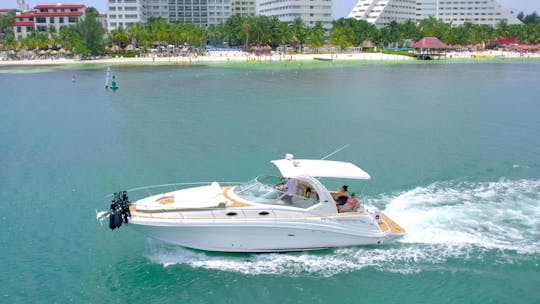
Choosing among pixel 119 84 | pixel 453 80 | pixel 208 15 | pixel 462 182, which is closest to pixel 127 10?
pixel 208 15

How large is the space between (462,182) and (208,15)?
18603 cm

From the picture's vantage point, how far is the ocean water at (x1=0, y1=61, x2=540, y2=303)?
14945 mm

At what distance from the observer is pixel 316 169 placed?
16938mm

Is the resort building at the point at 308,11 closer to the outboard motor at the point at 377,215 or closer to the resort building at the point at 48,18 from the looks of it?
the resort building at the point at 48,18

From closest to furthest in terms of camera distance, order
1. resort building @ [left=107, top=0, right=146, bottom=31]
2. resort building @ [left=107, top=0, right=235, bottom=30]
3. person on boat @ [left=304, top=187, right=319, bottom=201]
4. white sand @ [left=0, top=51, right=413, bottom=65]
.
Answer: person on boat @ [left=304, top=187, right=319, bottom=201] → white sand @ [left=0, top=51, right=413, bottom=65] → resort building @ [left=107, top=0, right=146, bottom=31] → resort building @ [left=107, top=0, right=235, bottom=30]

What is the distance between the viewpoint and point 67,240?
1803 centimetres

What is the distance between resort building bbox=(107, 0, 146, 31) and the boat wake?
171 metres

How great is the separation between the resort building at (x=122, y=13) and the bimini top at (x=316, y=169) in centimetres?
17142

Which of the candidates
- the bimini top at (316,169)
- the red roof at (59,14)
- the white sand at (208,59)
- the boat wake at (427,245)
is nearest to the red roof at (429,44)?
the white sand at (208,59)

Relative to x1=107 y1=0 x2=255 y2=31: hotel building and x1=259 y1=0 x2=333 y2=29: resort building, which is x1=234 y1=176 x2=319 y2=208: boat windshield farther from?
x1=107 y1=0 x2=255 y2=31: hotel building

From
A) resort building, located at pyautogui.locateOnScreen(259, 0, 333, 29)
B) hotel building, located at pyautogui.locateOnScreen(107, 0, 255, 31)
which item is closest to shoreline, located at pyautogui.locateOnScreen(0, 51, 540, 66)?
resort building, located at pyautogui.locateOnScreen(259, 0, 333, 29)

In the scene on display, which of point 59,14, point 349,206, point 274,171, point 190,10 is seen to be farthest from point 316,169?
point 190,10

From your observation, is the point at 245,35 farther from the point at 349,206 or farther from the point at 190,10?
the point at 349,206

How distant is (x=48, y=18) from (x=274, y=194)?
536ft
